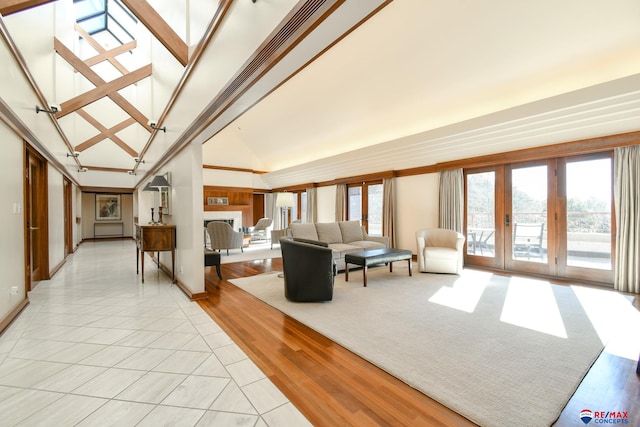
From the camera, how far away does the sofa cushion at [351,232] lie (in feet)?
19.9

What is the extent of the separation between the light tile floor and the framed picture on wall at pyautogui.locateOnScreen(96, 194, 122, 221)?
32.8 ft

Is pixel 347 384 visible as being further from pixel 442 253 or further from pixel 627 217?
pixel 627 217

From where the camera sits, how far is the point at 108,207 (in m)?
11.8

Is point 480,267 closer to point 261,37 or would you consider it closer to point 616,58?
point 616,58

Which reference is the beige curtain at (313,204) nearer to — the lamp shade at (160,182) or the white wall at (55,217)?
the lamp shade at (160,182)

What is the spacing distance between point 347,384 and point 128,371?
63.0 inches

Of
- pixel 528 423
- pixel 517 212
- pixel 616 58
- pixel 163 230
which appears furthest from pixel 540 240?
pixel 163 230

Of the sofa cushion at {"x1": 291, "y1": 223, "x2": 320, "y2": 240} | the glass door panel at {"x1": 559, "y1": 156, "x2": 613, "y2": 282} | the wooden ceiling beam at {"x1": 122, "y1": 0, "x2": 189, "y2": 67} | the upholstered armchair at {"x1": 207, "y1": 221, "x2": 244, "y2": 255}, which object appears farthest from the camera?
the upholstered armchair at {"x1": 207, "y1": 221, "x2": 244, "y2": 255}

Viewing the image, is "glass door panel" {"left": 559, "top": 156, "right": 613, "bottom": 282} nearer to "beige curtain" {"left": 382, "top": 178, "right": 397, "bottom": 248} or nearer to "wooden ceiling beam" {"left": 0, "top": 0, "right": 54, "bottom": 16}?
"beige curtain" {"left": 382, "top": 178, "right": 397, "bottom": 248}

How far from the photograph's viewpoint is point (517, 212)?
514 centimetres

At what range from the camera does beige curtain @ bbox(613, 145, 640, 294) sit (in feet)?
12.6

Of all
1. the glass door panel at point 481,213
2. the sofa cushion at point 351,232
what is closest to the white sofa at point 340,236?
the sofa cushion at point 351,232

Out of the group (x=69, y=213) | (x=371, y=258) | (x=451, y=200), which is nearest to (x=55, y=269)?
(x=69, y=213)

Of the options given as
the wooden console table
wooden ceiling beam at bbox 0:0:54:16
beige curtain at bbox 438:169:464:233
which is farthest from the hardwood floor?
beige curtain at bbox 438:169:464:233
